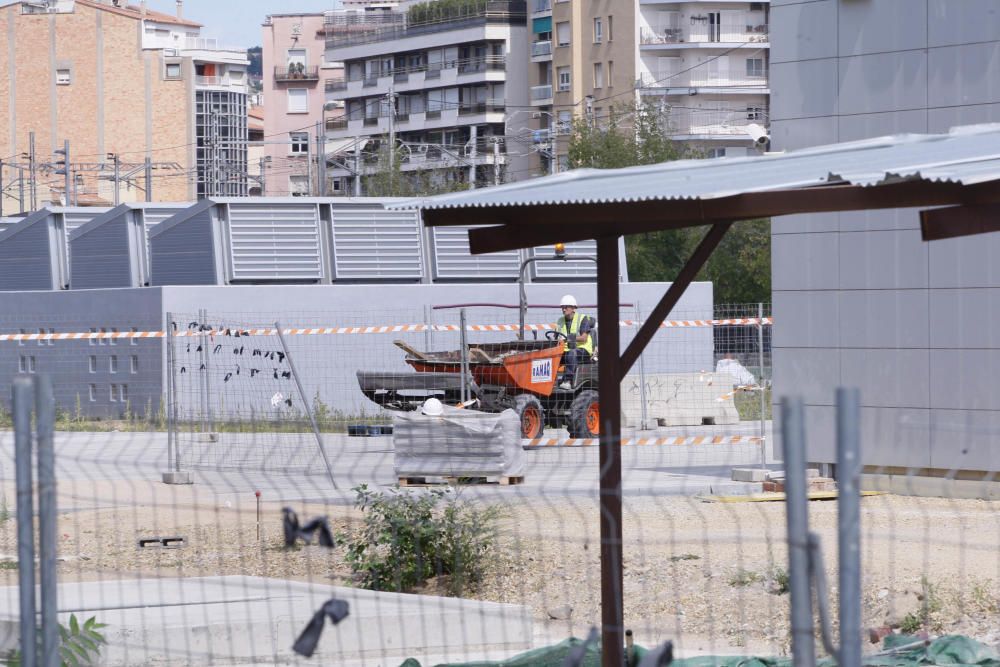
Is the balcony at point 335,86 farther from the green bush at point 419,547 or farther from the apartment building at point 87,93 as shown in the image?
the green bush at point 419,547

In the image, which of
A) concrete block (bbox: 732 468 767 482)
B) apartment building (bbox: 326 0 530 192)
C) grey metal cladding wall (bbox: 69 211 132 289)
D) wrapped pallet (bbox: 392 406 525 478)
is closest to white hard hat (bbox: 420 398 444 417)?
wrapped pallet (bbox: 392 406 525 478)

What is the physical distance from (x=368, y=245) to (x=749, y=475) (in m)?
13.5

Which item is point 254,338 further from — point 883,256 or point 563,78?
point 563,78

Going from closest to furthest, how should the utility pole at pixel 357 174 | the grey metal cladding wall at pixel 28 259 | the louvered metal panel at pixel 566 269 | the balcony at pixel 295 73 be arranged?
the louvered metal panel at pixel 566 269 < the grey metal cladding wall at pixel 28 259 < the utility pole at pixel 357 174 < the balcony at pixel 295 73

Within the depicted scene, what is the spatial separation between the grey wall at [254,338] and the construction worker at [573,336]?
3.62 metres

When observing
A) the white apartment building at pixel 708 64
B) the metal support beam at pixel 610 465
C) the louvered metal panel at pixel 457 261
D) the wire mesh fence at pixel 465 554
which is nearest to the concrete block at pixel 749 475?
the wire mesh fence at pixel 465 554

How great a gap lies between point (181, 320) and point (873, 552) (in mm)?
16157

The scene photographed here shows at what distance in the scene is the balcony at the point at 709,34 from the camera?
8481 cm

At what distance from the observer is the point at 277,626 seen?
764 centimetres

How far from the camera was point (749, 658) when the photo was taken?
740cm

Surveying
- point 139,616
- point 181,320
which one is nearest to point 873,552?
point 139,616

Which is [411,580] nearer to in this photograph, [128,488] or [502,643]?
[502,643]

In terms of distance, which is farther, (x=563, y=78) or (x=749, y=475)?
(x=563, y=78)

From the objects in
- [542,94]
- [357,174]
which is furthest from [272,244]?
[542,94]
